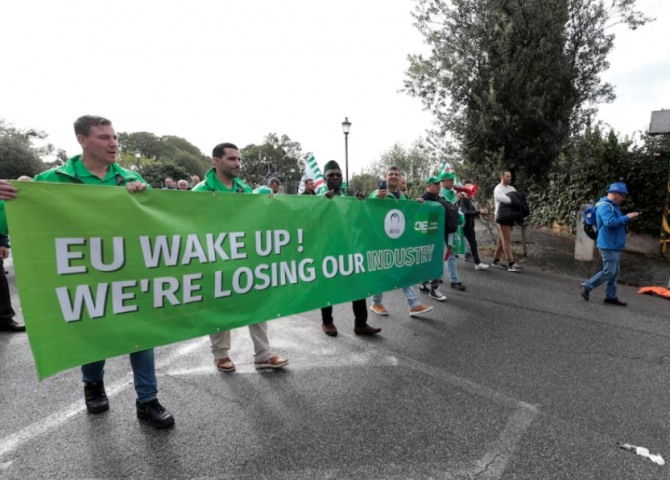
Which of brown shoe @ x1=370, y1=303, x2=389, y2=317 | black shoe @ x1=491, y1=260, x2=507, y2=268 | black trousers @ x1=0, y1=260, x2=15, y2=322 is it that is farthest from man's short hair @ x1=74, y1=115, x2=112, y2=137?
black shoe @ x1=491, y1=260, x2=507, y2=268

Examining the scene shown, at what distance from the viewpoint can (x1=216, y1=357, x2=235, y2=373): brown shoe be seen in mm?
3385

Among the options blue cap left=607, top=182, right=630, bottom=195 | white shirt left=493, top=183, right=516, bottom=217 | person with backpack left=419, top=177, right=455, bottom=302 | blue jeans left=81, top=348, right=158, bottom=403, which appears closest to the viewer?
blue jeans left=81, top=348, right=158, bottom=403

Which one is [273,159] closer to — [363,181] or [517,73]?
[363,181]

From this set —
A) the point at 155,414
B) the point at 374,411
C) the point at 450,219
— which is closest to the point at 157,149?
the point at 450,219

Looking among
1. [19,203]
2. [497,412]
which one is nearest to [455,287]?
[497,412]

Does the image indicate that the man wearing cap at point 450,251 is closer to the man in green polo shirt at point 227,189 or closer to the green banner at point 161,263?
the green banner at point 161,263

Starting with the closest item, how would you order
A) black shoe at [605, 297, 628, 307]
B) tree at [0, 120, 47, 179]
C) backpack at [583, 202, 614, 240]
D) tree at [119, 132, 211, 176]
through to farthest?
1. black shoe at [605, 297, 628, 307]
2. backpack at [583, 202, 614, 240]
3. tree at [0, 120, 47, 179]
4. tree at [119, 132, 211, 176]

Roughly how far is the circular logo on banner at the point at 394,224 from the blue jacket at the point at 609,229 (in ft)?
9.96

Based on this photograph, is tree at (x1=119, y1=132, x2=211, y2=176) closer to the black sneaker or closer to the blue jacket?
the black sneaker

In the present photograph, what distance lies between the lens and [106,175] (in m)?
2.59

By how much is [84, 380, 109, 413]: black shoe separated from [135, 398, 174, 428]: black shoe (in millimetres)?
312

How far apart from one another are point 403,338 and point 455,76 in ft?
24.7

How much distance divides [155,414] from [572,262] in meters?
8.81

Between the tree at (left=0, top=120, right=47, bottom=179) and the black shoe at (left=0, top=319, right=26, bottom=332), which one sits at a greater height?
the tree at (left=0, top=120, right=47, bottom=179)
